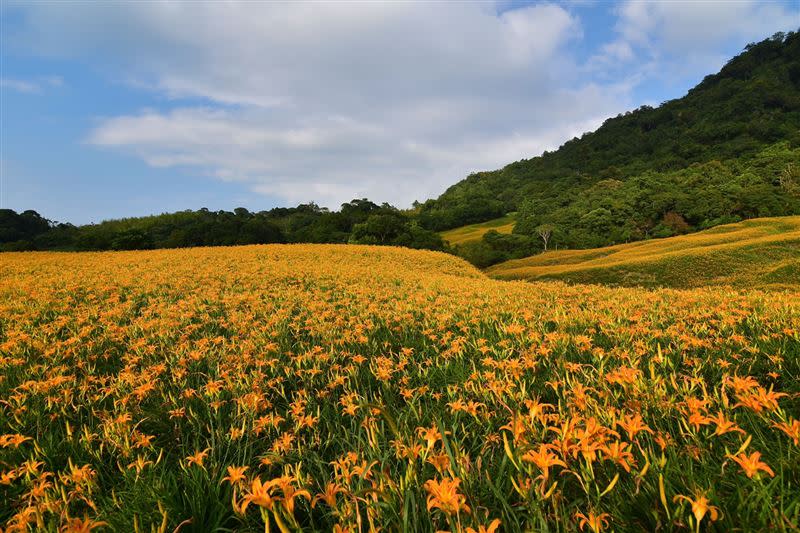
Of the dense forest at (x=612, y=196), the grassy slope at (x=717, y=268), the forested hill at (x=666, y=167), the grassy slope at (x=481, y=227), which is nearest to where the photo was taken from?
the grassy slope at (x=717, y=268)

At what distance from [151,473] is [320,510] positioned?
0.95m

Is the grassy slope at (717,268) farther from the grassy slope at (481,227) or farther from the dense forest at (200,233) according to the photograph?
the grassy slope at (481,227)

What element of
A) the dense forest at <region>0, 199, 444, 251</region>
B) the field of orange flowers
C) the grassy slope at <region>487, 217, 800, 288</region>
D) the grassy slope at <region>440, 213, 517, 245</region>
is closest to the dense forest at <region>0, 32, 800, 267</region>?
the dense forest at <region>0, 199, 444, 251</region>

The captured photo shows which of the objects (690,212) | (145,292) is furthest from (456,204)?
(145,292)

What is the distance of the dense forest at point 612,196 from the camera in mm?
48438

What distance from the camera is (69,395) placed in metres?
3.12

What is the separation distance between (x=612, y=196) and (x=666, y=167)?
3184 cm

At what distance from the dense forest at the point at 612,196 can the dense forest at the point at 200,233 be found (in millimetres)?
175

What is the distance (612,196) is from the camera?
72500mm

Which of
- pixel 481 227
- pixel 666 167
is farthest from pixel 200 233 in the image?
pixel 666 167

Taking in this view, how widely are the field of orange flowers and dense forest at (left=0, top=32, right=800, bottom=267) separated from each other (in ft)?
127

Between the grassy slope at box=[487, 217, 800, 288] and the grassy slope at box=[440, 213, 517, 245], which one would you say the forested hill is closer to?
the grassy slope at box=[440, 213, 517, 245]

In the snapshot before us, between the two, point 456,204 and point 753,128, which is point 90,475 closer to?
point 456,204

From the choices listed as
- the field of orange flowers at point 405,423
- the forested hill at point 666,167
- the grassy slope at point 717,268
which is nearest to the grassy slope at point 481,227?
the forested hill at point 666,167
